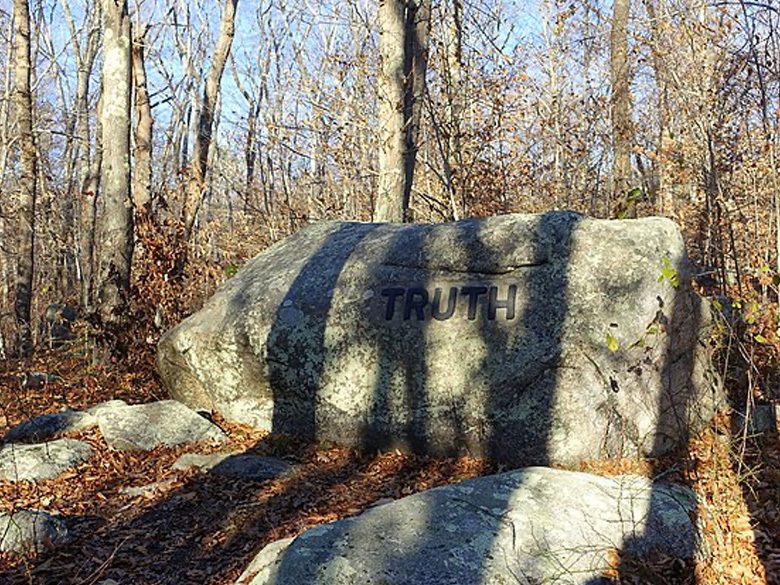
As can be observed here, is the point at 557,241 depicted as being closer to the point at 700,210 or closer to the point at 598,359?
the point at 598,359

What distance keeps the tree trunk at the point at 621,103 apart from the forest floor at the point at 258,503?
7922 millimetres

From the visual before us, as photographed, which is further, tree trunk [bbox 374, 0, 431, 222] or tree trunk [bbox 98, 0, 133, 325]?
tree trunk [bbox 374, 0, 431, 222]

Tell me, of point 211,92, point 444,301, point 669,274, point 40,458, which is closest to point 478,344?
point 444,301

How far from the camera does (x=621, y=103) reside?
44.7ft

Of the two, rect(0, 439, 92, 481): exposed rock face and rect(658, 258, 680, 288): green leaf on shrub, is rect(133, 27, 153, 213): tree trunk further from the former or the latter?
rect(658, 258, 680, 288): green leaf on shrub

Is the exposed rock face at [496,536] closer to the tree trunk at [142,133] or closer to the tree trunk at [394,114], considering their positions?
the tree trunk at [394,114]

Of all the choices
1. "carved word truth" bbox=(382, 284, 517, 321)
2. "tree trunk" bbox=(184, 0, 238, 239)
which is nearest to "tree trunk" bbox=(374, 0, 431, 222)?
"carved word truth" bbox=(382, 284, 517, 321)

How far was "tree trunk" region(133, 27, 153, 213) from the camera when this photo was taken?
1324 centimetres

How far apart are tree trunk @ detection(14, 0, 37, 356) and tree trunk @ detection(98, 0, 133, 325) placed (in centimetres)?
248

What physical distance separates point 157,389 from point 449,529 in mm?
5069

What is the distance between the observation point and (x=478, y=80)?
48.0ft

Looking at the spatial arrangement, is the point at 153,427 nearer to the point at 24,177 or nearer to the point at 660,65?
the point at 24,177

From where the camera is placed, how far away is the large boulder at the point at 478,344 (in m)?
5.89

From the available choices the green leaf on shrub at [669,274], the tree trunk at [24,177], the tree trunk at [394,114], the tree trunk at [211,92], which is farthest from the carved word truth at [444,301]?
the tree trunk at [211,92]
